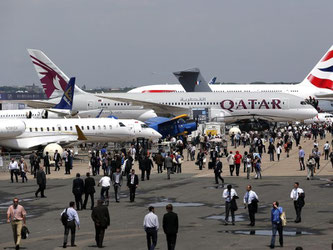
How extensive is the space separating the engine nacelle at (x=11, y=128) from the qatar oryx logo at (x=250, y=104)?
28.5 meters

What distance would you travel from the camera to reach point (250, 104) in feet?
235

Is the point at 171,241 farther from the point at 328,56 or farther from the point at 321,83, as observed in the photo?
the point at 328,56

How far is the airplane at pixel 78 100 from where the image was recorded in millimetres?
75188

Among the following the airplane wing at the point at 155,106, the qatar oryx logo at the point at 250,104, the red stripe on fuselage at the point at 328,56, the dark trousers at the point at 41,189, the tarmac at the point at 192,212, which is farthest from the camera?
the red stripe on fuselage at the point at 328,56

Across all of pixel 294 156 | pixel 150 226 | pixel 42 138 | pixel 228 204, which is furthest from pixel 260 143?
pixel 150 226

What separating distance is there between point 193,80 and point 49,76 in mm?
32169

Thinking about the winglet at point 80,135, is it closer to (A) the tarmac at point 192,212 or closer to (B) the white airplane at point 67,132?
(B) the white airplane at point 67,132

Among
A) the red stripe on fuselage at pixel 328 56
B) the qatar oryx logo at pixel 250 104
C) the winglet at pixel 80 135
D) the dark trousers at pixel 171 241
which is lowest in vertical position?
the dark trousers at pixel 171 241

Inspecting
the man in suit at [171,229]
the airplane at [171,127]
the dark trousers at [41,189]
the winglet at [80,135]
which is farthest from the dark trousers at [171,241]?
the airplane at [171,127]

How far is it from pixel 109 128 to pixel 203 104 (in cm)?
2374

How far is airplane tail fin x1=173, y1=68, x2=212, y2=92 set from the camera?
107 m

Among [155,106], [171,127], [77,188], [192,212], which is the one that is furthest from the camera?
[155,106]

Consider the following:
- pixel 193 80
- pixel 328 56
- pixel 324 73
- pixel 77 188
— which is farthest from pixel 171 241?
pixel 193 80

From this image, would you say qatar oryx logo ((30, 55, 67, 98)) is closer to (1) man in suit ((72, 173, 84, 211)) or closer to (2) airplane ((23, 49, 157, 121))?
(2) airplane ((23, 49, 157, 121))
